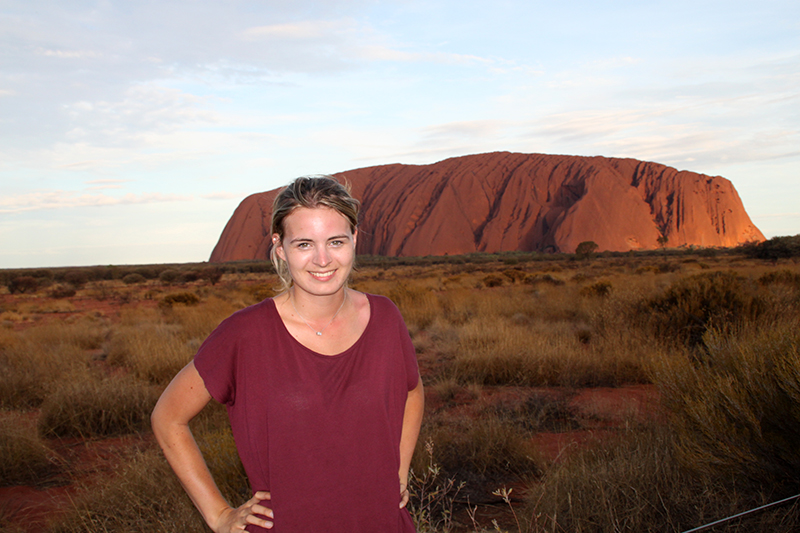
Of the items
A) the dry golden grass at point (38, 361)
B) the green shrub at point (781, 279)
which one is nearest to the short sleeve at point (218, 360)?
the dry golden grass at point (38, 361)

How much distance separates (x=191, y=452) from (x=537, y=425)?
339cm

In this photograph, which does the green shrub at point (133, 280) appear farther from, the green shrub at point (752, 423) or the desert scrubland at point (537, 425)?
the green shrub at point (752, 423)

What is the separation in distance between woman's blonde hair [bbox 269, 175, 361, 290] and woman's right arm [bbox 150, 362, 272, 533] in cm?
44

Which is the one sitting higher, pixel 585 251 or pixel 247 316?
pixel 247 316

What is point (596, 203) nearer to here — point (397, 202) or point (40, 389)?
point (397, 202)

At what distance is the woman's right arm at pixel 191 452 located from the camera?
1229 millimetres

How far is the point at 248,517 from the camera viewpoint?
123 cm

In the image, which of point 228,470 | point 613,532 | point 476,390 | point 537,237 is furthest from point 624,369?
point 537,237

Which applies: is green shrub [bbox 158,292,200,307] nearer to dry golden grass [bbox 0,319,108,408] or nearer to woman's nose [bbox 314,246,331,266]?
dry golden grass [bbox 0,319,108,408]

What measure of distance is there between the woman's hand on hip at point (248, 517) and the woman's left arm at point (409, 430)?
0.42m

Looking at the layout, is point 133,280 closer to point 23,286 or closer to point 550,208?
point 23,286

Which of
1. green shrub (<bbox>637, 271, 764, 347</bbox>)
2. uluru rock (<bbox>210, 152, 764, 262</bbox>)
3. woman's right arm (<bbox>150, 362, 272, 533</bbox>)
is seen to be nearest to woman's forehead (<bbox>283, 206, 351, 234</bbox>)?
woman's right arm (<bbox>150, 362, 272, 533</bbox>)

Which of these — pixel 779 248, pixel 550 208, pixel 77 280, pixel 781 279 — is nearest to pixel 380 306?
pixel 781 279

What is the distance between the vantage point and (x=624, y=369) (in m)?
5.64
